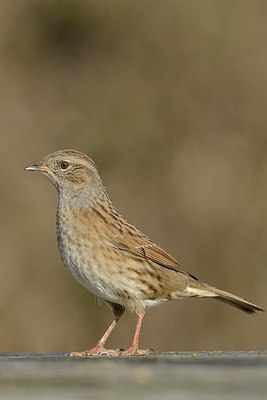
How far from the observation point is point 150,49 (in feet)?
58.4

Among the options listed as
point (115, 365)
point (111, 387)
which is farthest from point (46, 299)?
point (111, 387)

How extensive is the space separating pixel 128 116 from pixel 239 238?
6.92 feet

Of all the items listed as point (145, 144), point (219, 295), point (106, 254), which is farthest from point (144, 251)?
point (145, 144)

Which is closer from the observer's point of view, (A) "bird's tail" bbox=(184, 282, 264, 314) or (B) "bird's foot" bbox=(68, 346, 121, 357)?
(B) "bird's foot" bbox=(68, 346, 121, 357)

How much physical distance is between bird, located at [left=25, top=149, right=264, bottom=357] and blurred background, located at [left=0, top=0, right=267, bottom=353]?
17.5 ft

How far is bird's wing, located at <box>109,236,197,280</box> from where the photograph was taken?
9273mm

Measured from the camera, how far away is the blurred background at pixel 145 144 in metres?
15.5

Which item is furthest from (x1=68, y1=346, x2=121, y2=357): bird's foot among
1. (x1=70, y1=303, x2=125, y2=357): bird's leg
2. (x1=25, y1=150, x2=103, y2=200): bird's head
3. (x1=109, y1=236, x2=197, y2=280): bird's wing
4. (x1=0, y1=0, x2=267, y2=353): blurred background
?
(x1=0, y1=0, x2=267, y2=353): blurred background

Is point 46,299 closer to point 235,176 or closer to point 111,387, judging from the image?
point 235,176

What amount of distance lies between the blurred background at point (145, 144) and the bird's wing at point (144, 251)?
531 centimetres

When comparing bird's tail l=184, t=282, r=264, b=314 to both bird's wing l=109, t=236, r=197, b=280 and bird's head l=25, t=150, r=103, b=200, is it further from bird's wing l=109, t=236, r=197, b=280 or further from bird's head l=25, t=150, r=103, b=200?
bird's head l=25, t=150, r=103, b=200

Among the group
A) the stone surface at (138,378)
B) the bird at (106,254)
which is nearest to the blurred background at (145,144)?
the bird at (106,254)

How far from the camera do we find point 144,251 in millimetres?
9453

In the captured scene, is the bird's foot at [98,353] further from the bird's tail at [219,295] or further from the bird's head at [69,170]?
the bird's head at [69,170]
